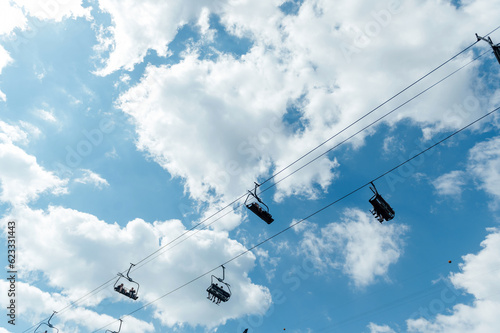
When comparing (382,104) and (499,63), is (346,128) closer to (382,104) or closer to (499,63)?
(382,104)

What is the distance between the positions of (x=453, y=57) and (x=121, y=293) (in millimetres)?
28003

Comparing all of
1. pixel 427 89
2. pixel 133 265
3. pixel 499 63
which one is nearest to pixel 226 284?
pixel 133 265

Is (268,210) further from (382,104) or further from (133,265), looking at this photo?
(133,265)

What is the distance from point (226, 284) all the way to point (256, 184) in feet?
35.5

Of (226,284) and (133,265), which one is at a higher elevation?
(133,265)

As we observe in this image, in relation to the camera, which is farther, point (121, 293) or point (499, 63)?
point (121, 293)

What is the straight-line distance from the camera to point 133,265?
26.2 m

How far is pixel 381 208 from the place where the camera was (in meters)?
17.0

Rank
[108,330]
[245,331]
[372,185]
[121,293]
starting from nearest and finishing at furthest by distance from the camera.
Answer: [372,185], [121,293], [108,330], [245,331]

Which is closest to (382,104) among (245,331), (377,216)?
(377,216)

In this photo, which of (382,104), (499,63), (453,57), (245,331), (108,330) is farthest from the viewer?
(245,331)

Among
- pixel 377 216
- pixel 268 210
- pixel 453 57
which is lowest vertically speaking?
pixel 377 216

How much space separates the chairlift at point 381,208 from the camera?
1697cm

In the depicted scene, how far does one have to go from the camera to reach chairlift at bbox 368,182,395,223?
16969 millimetres
